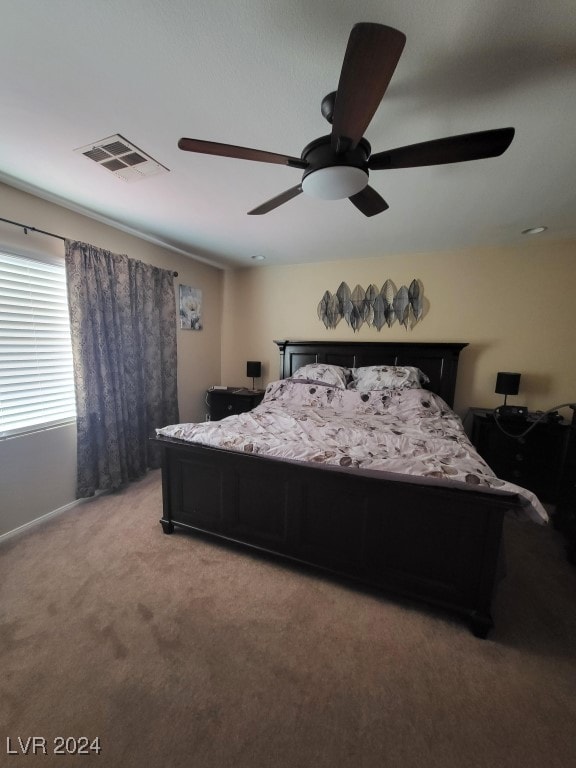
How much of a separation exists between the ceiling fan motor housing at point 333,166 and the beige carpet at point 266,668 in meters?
2.12

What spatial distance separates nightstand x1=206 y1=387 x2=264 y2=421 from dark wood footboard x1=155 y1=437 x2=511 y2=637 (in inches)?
66.1

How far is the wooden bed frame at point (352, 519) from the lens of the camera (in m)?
1.45

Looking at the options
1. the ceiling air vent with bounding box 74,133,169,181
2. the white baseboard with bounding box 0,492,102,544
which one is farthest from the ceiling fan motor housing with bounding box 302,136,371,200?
the white baseboard with bounding box 0,492,102,544

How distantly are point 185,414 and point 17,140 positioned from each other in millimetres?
2788

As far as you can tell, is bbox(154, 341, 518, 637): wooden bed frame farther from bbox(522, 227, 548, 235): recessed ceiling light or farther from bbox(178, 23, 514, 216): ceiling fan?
bbox(522, 227, 548, 235): recessed ceiling light

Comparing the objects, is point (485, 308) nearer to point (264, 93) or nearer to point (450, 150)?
point (450, 150)

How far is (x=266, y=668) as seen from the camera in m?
1.30

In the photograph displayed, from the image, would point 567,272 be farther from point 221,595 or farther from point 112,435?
point 112,435

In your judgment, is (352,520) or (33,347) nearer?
(352,520)

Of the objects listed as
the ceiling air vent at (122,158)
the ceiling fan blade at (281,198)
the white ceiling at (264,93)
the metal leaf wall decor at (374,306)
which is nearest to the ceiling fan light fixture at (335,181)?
the ceiling fan blade at (281,198)

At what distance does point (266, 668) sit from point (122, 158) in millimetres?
2725

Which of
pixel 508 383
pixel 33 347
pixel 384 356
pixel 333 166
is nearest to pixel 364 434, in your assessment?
pixel 333 166

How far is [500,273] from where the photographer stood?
3064mm

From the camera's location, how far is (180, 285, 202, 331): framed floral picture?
3.59 meters
